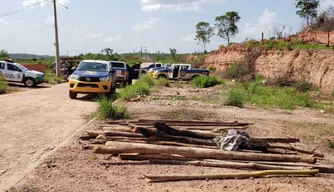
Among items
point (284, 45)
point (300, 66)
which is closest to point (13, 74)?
point (300, 66)

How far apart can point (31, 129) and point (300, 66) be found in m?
24.0

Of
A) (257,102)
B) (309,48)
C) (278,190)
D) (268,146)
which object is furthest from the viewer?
(309,48)

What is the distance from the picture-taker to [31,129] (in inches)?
366

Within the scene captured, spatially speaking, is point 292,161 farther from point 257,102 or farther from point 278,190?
point 257,102

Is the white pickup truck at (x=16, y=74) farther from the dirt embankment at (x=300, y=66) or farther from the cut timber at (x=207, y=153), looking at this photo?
the cut timber at (x=207, y=153)

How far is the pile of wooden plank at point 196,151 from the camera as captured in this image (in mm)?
6121

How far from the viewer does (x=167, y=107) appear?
13.6m

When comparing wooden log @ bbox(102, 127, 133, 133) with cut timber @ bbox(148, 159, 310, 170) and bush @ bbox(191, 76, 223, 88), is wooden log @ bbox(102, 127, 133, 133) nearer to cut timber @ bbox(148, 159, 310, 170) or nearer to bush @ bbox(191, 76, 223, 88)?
cut timber @ bbox(148, 159, 310, 170)

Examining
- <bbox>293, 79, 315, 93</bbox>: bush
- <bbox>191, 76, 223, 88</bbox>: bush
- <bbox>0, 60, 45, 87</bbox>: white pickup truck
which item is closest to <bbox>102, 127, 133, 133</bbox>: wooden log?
<bbox>0, 60, 45, 87</bbox>: white pickup truck

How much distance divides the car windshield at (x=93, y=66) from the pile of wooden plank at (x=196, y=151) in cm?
959

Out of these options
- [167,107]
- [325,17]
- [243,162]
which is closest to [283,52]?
[325,17]

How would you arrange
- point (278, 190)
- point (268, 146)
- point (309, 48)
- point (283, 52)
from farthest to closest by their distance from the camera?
1. point (283, 52)
2. point (309, 48)
3. point (268, 146)
4. point (278, 190)

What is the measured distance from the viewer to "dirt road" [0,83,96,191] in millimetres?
6316

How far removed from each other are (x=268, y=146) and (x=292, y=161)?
708mm
